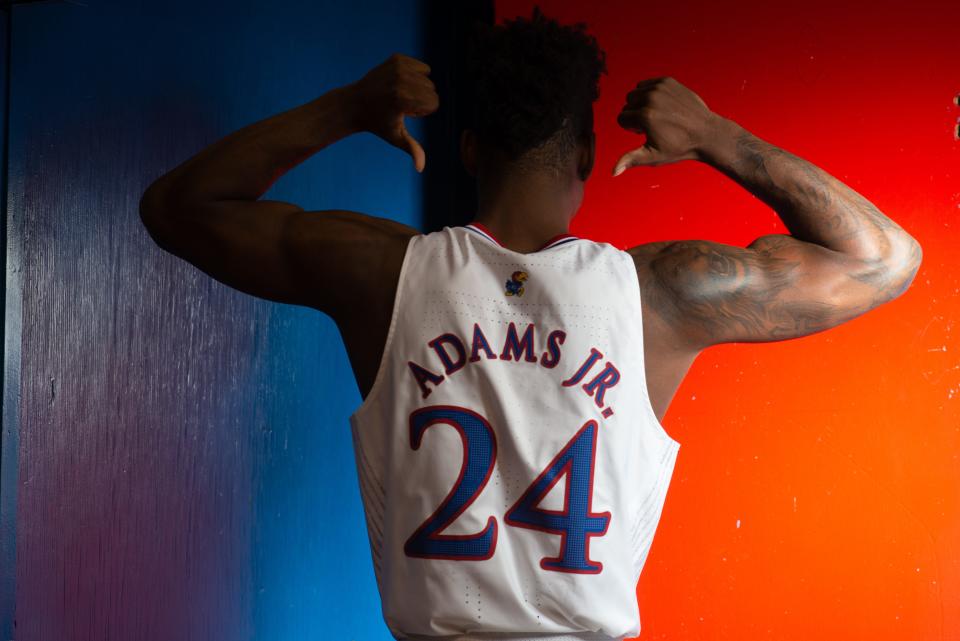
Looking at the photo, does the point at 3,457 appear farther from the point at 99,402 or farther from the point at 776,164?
the point at 776,164

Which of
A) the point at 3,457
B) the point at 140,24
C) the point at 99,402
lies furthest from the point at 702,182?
the point at 3,457

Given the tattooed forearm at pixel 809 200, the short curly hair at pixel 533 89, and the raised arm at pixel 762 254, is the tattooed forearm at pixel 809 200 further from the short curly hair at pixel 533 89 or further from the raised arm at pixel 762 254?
the short curly hair at pixel 533 89

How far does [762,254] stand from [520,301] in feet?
1.22

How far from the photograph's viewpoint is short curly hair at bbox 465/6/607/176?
48.9 inches

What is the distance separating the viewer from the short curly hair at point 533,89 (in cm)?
124

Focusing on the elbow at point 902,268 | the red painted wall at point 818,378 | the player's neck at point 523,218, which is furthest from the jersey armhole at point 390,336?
the red painted wall at point 818,378

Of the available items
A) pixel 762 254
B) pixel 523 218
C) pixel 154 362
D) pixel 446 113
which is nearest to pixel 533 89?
pixel 523 218

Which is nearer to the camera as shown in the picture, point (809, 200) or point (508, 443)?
point (508, 443)

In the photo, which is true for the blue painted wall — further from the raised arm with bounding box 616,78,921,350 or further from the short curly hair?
the raised arm with bounding box 616,78,921,350

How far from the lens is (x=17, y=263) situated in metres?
1.31

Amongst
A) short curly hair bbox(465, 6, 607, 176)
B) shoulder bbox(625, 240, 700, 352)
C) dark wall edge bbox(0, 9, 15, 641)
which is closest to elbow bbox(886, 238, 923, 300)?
shoulder bbox(625, 240, 700, 352)

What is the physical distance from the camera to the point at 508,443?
3.77 feet

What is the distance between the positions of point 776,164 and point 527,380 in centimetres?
53

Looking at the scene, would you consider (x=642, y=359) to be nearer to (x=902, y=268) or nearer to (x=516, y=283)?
(x=516, y=283)
